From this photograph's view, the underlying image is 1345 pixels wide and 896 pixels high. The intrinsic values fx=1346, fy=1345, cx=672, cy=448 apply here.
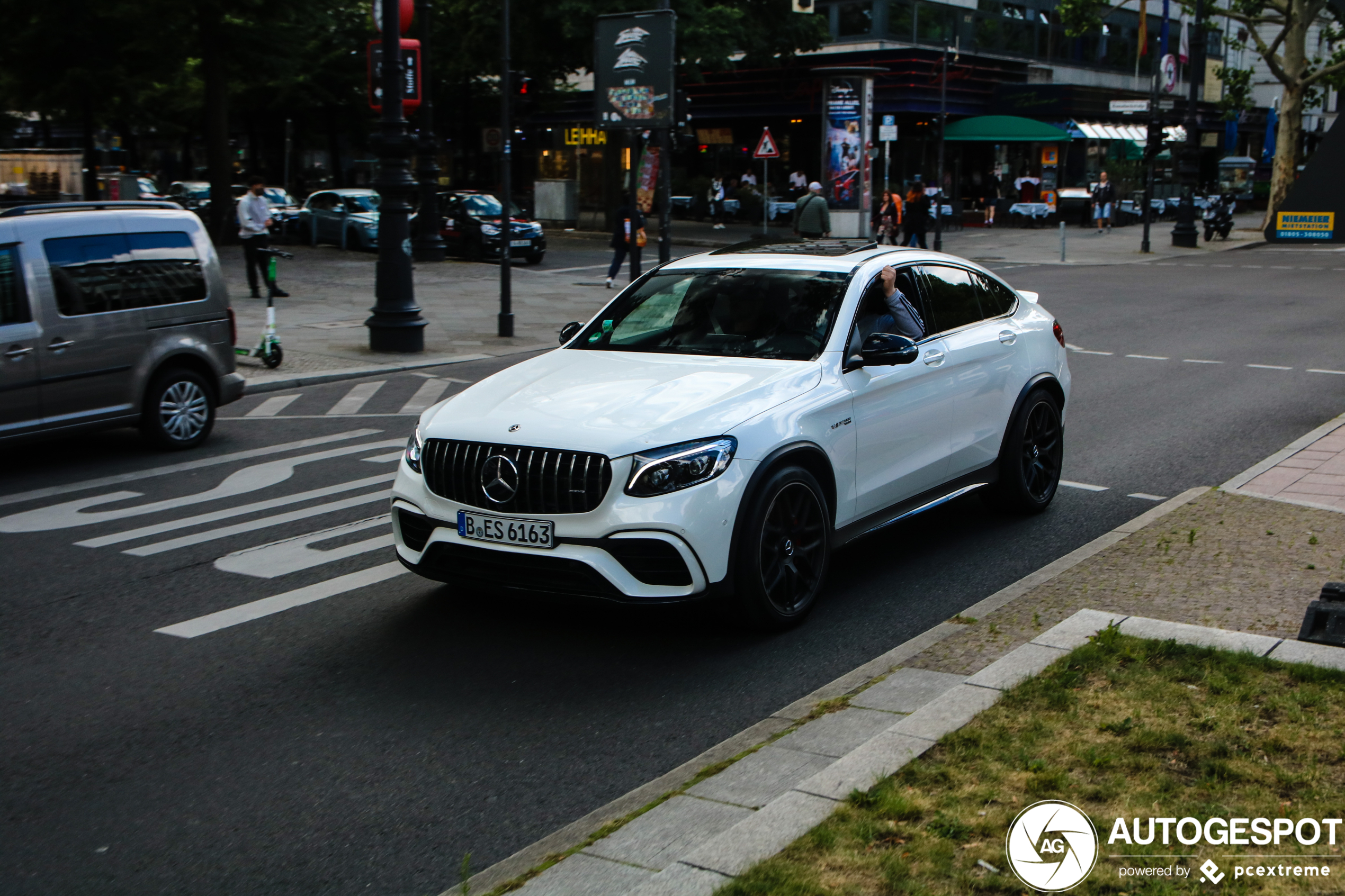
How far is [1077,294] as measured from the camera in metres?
24.0

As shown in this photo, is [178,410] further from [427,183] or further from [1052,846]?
[427,183]

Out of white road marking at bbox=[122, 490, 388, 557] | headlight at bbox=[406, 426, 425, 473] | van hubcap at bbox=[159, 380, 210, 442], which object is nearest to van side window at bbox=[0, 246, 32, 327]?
van hubcap at bbox=[159, 380, 210, 442]

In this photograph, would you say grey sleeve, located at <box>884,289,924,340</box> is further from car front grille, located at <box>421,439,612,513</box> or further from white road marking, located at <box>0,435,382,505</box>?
white road marking, located at <box>0,435,382,505</box>

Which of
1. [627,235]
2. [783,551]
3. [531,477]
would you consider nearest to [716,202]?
[627,235]

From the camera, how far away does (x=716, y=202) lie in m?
47.4

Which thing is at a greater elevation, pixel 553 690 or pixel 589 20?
pixel 589 20

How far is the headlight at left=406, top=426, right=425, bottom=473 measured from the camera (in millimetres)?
5973

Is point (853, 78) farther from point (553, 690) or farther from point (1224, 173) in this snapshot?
point (553, 690)

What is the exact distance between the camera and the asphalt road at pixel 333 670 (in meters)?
4.08

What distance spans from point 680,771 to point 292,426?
7.99 m

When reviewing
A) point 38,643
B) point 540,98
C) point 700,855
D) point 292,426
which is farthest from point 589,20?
point 700,855

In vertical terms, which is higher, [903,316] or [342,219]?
[342,219]

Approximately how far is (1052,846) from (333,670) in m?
3.12

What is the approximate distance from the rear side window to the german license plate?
5.35m
